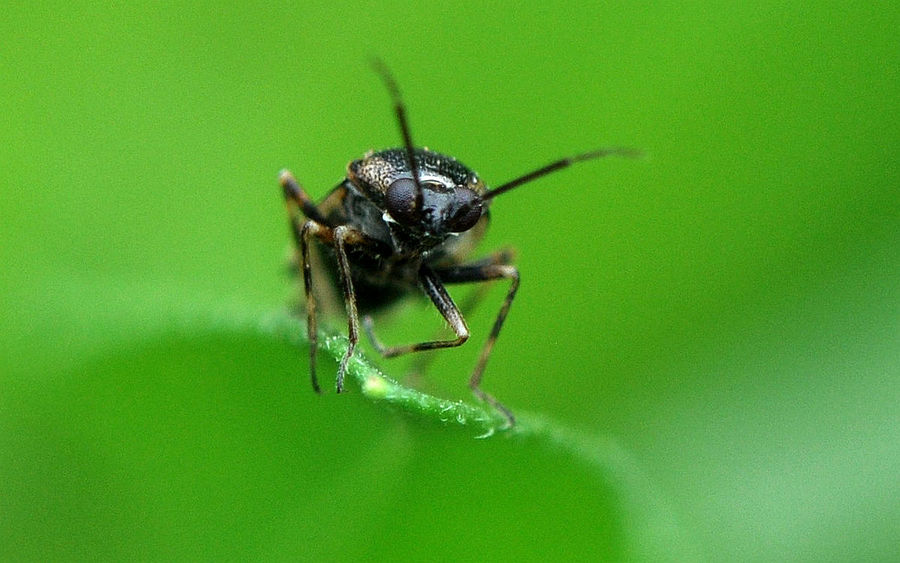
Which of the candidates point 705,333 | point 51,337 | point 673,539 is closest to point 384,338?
point 705,333

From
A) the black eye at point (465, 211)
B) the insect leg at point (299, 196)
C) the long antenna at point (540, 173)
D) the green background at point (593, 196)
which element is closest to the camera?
the long antenna at point (540, 173)

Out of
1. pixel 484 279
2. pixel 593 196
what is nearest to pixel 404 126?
pixel 484 279

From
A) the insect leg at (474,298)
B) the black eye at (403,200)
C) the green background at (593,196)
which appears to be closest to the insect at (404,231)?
the black eye at (403,200)

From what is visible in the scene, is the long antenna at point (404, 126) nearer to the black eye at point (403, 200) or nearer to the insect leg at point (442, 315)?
the black eye at point (403, 200)

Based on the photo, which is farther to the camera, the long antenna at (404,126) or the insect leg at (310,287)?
the long antenna at (404,126)

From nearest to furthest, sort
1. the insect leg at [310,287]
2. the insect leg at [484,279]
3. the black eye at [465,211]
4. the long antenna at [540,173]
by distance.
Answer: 1. the insect leg at [310,287]
2. the long antenna at [540,173]
3. the black eye at [465,211]
4. the insect leg at [484,279]

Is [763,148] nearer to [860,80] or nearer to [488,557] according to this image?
[860,80]

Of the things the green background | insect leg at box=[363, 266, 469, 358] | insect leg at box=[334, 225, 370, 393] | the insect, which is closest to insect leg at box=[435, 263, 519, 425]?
the insect
